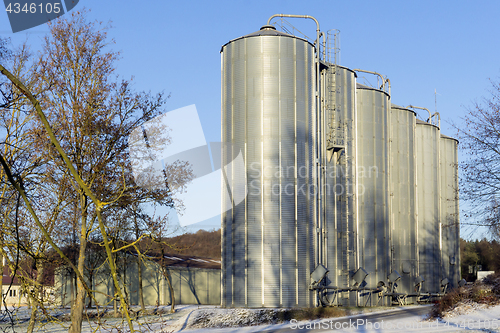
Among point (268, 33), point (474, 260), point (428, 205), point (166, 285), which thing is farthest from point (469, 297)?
point (474, 260)

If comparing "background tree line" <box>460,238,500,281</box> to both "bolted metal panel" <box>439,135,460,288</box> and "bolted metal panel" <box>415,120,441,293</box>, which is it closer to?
"bolted metal panel" <box>439,135,460,288</box>

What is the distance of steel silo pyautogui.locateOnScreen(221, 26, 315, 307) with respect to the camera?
109 ft

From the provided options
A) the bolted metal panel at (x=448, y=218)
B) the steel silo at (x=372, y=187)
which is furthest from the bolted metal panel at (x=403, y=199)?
the bolted metal panel at (x=448, y=218)

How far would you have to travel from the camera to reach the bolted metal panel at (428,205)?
51.5 m

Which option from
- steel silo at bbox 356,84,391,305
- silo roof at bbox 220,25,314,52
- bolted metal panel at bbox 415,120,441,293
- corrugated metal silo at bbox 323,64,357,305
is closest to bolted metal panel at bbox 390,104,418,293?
bolted metal panel at bbox 415,120,441,293

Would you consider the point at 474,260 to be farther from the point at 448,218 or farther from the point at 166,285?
the point at 166,285

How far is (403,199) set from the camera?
4941 centimetres

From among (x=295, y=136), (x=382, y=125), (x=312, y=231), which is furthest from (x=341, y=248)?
(x=382, y=125)

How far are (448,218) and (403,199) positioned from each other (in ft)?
25.9

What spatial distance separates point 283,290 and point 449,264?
31160mm

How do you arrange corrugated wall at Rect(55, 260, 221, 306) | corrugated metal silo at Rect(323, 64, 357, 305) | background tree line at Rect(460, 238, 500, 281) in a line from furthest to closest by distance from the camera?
background tree line at Rect(460, 238, 500, 281) < corrugated wall at Rect(55, 260, 221, 306) < corrugated metal silo at Rect(323, 64, 357, 305)

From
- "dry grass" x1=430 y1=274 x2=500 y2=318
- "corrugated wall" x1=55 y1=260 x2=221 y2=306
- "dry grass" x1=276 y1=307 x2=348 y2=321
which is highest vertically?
"dry grass" x1=430 y1=274 x2=500 y2=318

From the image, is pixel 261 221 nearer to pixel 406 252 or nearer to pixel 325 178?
pixel 325 178

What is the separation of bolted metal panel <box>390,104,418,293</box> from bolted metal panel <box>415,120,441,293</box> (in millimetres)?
2124
